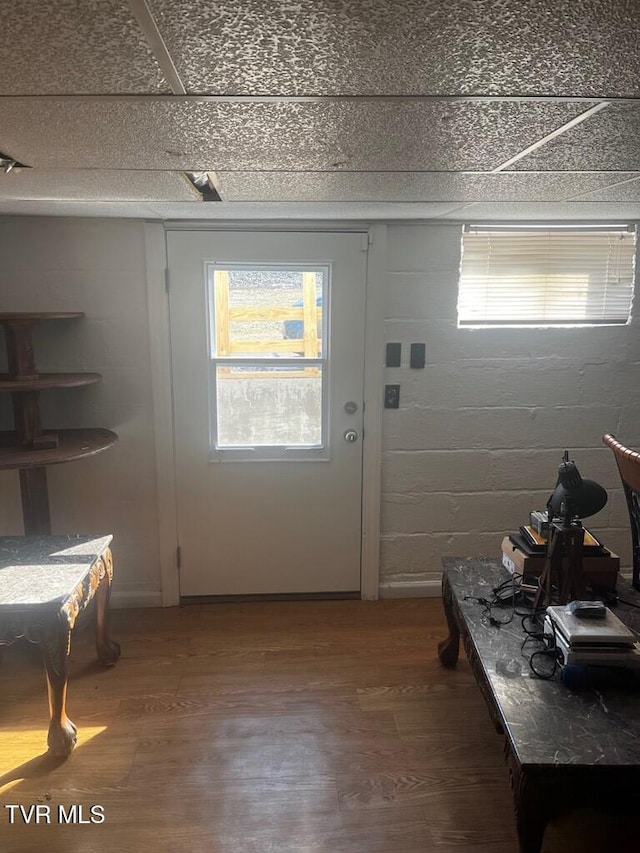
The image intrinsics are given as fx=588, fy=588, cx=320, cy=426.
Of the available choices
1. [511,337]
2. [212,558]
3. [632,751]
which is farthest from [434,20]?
[212,558]

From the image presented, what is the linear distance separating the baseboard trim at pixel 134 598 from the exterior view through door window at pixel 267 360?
80 centimetres

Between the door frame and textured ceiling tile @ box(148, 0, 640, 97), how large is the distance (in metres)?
1.84

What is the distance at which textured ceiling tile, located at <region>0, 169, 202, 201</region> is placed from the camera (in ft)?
5.36

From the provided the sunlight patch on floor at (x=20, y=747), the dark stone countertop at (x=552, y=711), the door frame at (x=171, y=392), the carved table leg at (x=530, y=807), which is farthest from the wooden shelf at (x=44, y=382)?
the carved table leg at (x=530, y=807)

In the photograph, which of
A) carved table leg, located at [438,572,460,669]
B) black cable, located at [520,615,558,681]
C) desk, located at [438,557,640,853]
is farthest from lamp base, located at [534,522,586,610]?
carved table leg, located at [438,572,460,669]

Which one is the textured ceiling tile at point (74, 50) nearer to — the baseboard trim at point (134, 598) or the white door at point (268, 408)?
the white door at point (268, 408)

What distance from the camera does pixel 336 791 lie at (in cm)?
188

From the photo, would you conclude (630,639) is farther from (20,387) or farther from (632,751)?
(20,387)

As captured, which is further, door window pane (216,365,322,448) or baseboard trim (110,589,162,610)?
baseboard trim (110,589,162,610)

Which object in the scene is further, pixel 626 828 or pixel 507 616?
pixel 507 616

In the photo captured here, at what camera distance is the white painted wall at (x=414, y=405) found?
2.70 metres

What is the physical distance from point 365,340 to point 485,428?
77cm

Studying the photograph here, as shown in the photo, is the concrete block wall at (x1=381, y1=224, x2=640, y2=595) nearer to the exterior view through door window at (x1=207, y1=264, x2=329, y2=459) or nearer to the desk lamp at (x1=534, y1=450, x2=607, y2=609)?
the exterior view through door window at (x1=207, y1=264, x2=329, y2=459)

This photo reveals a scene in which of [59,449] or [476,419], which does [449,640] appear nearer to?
[476,419]
